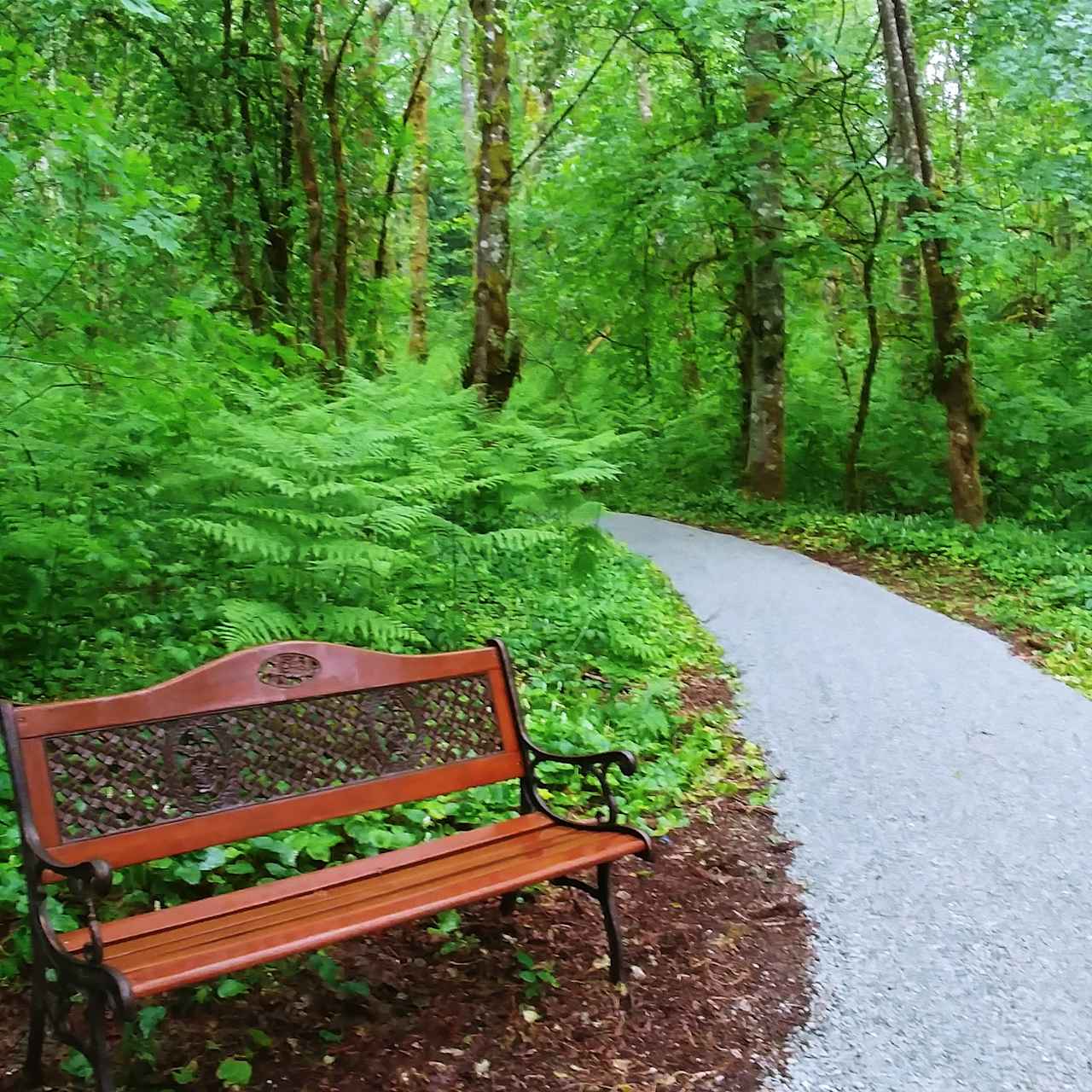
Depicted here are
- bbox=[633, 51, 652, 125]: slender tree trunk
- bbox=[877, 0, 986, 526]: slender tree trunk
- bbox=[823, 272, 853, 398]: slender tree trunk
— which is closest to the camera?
bbox=[877, 0, 986, 526]: slender tree trunk

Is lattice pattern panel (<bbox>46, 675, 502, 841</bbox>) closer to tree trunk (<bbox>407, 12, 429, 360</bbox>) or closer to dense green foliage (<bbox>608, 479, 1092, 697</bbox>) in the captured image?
dense green foliage (<bbox>608, 479, 1092, 697</bbox>)

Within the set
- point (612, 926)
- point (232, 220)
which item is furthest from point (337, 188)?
point (612, 926)

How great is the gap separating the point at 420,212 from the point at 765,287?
18.4 ft

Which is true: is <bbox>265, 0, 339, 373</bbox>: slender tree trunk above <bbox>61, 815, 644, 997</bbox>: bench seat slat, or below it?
above

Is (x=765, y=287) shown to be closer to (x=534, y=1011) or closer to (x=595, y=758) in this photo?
(x=595, y=758)

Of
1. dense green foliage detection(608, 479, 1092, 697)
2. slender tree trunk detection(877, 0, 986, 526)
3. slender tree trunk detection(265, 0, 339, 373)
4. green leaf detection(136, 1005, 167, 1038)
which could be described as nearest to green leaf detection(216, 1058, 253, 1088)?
green leaf detection(136, 1005, 167, 1038)

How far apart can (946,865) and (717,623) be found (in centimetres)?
404

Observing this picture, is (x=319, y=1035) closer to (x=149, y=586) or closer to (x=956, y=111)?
(x=149, y=586)

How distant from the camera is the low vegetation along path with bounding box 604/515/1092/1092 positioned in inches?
115

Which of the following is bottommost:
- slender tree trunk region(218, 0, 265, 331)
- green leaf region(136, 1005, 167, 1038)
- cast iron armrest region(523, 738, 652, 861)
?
green leaf region(136, 1005, 167, 1038)

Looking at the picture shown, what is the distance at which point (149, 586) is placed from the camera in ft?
17.2

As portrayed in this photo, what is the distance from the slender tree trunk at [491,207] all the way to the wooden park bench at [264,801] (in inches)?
219

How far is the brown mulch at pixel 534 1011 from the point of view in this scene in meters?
2.71

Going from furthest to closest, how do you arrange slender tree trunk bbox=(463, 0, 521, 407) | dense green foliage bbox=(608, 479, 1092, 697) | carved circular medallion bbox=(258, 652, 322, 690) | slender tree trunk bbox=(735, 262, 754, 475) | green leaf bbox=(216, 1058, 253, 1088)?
slender tree trunk bbox=(735, 262, 754, 475)
slender tree trunk bbox=(463, 0, 521, 407)
dense green foliage bbox=(608, 479, 1092, 697)
carved circular medallion bbox=(258, 652, 322, 690)
green leaf bbox=(216, 1058, 253, 1088)
